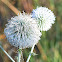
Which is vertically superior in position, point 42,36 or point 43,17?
point 43,17

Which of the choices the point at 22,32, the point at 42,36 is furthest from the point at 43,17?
the point at 42,36

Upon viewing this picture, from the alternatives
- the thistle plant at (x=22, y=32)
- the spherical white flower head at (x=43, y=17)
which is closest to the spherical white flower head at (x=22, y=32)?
the thistle plant at (x=22, y=32)

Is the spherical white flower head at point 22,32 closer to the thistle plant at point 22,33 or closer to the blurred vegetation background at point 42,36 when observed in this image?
the thistle plant at point 22,33

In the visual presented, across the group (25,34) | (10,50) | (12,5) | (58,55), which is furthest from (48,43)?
(25,34)

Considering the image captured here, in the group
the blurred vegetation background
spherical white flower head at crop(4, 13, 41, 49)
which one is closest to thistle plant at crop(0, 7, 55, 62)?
spherical white flower head at crop(4, 13, 41, 49)

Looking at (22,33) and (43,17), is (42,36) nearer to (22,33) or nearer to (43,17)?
(43,17)
